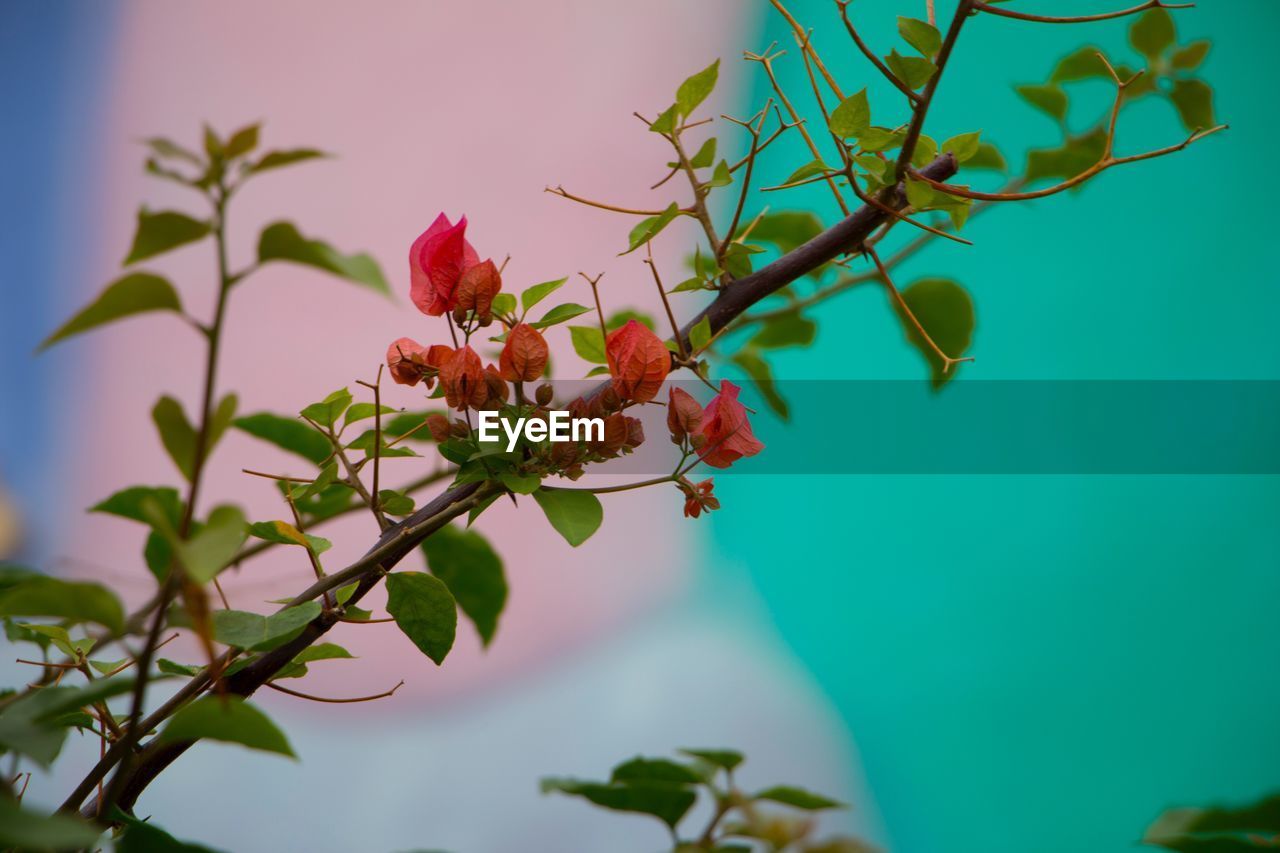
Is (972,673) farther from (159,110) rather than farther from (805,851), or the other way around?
(159,110)

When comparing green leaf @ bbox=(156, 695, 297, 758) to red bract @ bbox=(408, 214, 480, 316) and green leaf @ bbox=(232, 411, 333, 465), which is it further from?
green leaf @ bbox=(232, 411, 333, 465)

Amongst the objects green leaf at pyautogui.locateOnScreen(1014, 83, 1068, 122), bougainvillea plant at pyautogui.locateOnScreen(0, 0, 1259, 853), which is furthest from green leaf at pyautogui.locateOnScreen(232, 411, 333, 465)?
green leaf at pyautogui.locateOnScreen(1014, 83, 1068, 122)

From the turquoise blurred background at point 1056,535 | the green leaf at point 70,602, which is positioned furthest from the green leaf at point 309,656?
the turquoise blurred background at point 1056,535

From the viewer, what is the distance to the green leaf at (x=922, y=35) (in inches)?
11.9

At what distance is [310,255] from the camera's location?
8.1 inches

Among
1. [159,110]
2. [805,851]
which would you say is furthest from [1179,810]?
[159,110]

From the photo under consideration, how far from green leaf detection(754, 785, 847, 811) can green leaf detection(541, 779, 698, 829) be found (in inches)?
0.9

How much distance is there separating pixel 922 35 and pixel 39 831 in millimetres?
295

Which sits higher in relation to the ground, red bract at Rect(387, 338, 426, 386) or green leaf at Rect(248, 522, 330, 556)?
red bract at Rect(387, 338, 426, 386)

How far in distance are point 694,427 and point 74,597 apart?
0.58 feet

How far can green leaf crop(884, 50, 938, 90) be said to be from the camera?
300 mm

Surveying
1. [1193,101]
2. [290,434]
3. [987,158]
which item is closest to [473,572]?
[290,434]

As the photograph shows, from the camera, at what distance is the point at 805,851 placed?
0.73 ft

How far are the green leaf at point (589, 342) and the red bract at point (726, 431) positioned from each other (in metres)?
0.07
